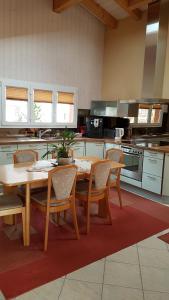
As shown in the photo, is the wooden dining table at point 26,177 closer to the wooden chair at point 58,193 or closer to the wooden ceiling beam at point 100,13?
the wooden chair at point 58,193

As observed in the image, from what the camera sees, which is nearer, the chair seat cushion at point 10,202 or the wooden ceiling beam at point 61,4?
the chair seat cushion at point 10,202

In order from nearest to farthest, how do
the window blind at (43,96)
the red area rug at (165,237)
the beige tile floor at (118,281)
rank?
the beige tile floor at (118,281)
the red area rug at (165,237)
the window blind at (43,96)

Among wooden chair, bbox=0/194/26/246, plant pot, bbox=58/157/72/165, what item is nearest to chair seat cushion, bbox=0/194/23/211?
wooden chair, bbox=0/194/26/246

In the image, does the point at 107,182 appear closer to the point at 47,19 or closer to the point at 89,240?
the point at 89,240

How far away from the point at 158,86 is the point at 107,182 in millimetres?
2203

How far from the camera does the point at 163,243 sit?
8.55ft

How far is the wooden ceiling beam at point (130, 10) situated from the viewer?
4301mm

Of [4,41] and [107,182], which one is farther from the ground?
[4,41]

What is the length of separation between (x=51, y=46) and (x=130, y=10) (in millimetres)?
1659

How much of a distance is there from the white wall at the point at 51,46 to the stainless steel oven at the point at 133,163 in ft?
5.88

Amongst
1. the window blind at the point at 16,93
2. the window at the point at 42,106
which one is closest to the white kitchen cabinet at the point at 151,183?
the window at the point at 42,106

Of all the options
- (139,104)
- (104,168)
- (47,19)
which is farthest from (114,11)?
(104,168)

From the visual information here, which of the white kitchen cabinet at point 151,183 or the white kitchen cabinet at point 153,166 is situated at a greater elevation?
the white kitchen cabinet at point 153,166

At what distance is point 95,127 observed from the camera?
5.16m
